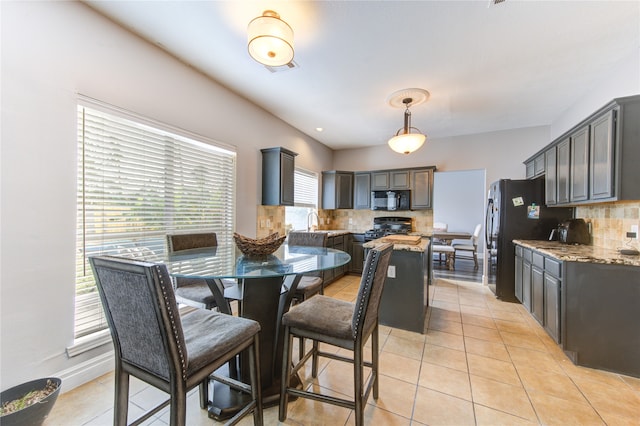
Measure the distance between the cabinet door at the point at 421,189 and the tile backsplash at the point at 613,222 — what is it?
6.81 feet

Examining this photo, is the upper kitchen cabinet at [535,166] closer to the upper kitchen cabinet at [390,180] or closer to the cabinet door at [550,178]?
the cabinet door at [550,178]

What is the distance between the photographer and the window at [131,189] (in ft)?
6.17

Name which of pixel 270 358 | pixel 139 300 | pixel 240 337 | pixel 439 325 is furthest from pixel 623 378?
pixel 139 300

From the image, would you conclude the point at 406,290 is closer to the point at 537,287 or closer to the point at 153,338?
the point at 537,287

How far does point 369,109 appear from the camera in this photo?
3582 mm

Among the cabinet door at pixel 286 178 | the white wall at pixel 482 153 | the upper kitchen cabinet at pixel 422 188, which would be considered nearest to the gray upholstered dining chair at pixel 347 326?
the cabinet door at pixel 286 178

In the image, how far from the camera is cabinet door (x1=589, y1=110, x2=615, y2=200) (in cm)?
204

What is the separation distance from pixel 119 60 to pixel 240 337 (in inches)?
93.3

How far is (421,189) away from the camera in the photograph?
476 cm

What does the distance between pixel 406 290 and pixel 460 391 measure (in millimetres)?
1047

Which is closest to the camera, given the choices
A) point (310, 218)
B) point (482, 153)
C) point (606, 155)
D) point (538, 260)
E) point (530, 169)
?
point (606, 155)

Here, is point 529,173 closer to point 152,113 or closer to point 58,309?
point 152,113

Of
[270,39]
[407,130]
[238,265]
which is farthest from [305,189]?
[238,265]

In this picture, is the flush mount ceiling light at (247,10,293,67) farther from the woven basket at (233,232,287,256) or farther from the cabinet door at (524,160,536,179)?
the cabinet door at (524,160,536,179)
